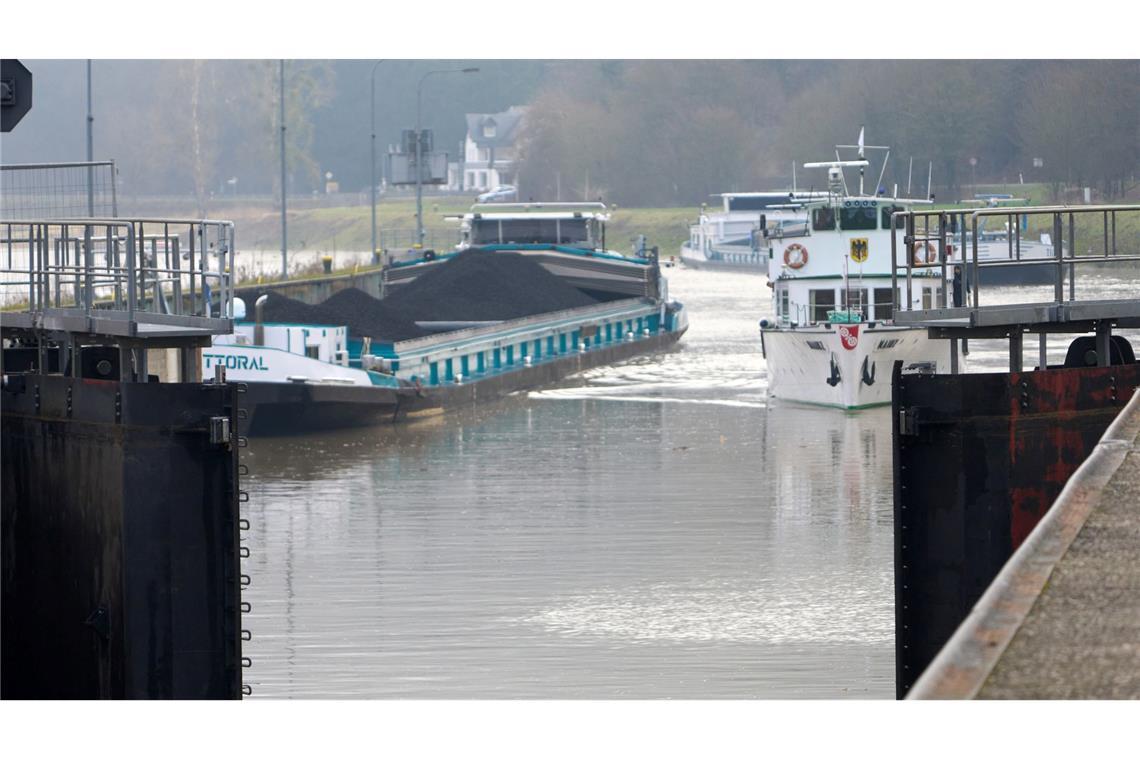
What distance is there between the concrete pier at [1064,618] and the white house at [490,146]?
98.3 meters

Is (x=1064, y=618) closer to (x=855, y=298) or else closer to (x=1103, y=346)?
(x=1103, y=346)

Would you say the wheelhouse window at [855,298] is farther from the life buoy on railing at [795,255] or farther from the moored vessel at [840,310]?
the life buoy on railing at [795,255]

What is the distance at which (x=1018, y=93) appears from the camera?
4803cm

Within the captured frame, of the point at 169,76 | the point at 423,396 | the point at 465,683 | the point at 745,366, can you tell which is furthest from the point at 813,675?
the point at 169,76

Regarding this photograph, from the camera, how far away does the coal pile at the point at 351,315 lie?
28859 mm

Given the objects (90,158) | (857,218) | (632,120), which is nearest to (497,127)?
(632,120)

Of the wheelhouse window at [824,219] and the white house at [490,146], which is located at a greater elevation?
the white house at [490,146]

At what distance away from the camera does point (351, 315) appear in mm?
30953

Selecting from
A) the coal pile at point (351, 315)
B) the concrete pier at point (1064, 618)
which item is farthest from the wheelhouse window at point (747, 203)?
the concrete pier at point (1064, 618)

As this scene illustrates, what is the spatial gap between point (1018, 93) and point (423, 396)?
2527 centimetres

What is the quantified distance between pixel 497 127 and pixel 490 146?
1.64m

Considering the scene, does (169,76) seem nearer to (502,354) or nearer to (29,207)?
(502,354)

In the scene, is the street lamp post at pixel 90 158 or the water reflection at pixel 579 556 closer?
the water reflection at pixel 579 556

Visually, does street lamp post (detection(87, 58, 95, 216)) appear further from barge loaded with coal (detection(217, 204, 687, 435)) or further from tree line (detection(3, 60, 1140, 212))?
tree line (detection(3, 60, 1140, 212))
